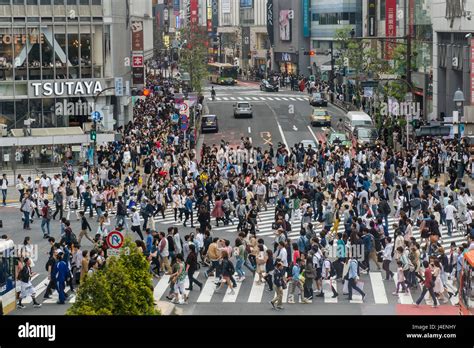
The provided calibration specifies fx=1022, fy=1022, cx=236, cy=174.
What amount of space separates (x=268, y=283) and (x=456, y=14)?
42.0 meters

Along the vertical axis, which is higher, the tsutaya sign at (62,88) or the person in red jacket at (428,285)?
the tsutaya sign at (62,88)

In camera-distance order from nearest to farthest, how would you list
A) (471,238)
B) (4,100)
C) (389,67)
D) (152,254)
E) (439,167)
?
(471,238) < (152,254) < (439,167) < (4,100) < (389,67)

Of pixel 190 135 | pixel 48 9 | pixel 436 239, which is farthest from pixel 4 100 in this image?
pixel 436 239

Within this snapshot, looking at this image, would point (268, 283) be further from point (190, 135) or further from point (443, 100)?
point (443, 100)

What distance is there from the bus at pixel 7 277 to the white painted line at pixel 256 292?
580 centimetres

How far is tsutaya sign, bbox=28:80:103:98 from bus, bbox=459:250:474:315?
44.5m

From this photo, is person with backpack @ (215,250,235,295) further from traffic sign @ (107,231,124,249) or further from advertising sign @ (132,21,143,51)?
advertising sign @ (132,21,143,51)

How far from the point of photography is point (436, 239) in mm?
26703

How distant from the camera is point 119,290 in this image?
17.0 m

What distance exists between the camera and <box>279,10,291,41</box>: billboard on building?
440 feet

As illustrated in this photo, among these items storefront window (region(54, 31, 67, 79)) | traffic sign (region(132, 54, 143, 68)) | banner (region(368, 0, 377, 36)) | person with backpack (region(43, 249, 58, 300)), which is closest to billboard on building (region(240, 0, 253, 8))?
banner (region(368, 0, 377, 36))

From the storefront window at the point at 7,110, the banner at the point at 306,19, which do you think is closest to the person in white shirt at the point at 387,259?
the storefront window at the point at 7,110

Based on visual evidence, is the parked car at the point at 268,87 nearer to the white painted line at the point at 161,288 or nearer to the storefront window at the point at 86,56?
the storefront window at the point at 86,56

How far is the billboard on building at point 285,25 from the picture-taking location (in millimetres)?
134000
